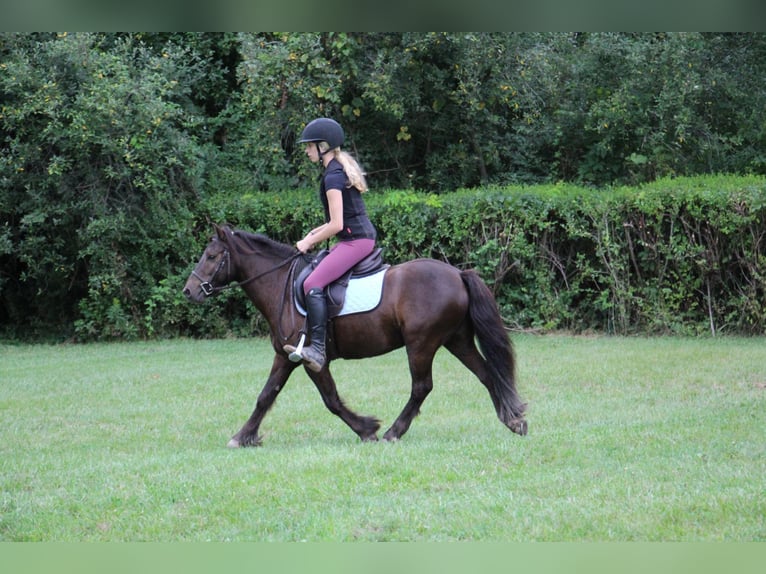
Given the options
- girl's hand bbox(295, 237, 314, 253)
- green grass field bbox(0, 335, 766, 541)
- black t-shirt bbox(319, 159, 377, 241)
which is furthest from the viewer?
girl's hand bbox(295, 237, 314, 253)

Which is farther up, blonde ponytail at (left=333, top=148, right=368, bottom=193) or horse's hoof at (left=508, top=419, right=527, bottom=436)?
blonde ponytail at (left=333, top=148, right=368, bottom=193)

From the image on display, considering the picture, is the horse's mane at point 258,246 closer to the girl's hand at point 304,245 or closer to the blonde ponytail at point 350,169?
the girl's hand at point 304,245

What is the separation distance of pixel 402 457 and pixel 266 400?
171 cm

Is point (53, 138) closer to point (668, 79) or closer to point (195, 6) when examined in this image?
point (668, 79)

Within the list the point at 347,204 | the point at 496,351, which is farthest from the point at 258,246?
the point at 496,351

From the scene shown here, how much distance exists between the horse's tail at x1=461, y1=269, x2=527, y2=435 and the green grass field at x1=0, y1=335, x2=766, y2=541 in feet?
0.93

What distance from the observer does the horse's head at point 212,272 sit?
8.67 m

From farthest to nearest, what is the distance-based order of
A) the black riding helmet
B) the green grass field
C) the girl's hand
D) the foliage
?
1. the foliage
2. the girl's hand
3. the black riding helmet
4. the green grass field

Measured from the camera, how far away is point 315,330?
8.20 metres

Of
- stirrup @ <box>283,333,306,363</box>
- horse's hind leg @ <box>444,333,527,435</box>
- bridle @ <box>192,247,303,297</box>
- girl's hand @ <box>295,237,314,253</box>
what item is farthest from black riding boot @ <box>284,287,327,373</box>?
horse's hind leg @ <box>444,333,527,435</box>

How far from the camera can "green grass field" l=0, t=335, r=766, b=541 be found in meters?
5.64

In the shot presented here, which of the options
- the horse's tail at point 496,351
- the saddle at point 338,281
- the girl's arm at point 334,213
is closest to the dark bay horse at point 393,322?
the horse's tail at point 496,351

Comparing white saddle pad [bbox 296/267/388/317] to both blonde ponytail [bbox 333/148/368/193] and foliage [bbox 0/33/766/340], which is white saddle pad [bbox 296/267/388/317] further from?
foliage [bbox 0/33/766/340]

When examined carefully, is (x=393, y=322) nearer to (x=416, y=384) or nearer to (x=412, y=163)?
(x=416, y=384)
